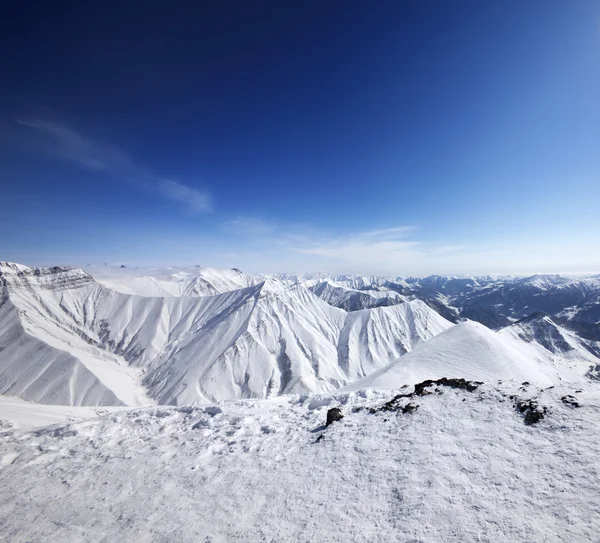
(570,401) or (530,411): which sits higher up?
(570,401)

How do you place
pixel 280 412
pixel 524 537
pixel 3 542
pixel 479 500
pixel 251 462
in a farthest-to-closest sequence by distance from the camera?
pixel 280 412 < pixel 251 462 < pixel 3 542 < pixel 479 500 < pixel 524 537

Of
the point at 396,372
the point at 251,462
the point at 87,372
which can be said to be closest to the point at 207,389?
the point at 87,372

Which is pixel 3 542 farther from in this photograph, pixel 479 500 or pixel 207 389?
pixel 207 389

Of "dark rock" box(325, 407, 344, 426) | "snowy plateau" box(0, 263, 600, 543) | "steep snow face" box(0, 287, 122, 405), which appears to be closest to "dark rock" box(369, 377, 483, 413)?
"snowy plateau" box(0, 263, 600, 543)

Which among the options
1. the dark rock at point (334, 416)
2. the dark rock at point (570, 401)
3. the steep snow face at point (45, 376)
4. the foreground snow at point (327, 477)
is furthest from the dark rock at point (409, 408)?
the steep snow face at point (45, 376)

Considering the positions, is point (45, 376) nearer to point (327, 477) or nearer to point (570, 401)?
point (327, 477)

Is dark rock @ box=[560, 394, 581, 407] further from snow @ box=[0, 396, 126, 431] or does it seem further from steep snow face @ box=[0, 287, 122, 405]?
steep snow face @ box=[0, 287, 122, 405]

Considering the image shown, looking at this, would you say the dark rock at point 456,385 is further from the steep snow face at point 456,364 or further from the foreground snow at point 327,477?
the steep snow face at point 456,364

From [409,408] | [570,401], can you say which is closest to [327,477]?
[409,408]
